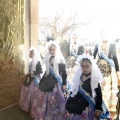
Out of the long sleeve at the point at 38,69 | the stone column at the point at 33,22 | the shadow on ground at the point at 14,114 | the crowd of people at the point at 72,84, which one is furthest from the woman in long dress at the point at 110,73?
the stone column at the point at 33,22

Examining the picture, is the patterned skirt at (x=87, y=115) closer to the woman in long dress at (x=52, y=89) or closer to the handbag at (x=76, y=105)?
the handbag at (x=76, y=105)

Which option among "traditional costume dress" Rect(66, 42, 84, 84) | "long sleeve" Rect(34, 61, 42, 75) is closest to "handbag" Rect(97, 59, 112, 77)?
"traditional costume dress" Rect(66, 42, 84, 84)

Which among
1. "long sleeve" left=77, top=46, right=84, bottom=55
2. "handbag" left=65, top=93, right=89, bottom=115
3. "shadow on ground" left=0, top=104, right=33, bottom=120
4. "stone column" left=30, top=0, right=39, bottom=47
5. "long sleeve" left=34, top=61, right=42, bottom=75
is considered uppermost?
"stone column" left=30, top=0, right=39, bottom=47

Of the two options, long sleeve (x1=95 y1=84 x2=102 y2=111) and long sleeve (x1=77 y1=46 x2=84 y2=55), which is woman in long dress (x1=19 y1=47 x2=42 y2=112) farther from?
long sleeve (x1=95 y1=84 x2=102 y2=111)

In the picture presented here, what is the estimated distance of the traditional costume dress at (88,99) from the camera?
84.6 inches

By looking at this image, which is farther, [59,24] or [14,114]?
[59,24]

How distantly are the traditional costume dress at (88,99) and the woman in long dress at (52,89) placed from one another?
19.3 inches

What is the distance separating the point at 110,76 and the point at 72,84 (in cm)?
108

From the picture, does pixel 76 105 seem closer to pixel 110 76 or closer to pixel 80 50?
pixel 110 76

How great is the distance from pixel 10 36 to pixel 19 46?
0.26 m

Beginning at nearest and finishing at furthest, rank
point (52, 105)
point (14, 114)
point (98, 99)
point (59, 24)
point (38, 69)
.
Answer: point (98, 99) → point (52, 105) → point (38, 69) → point (14, 114) → point (59, 24)

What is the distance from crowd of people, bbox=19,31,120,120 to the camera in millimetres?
2176

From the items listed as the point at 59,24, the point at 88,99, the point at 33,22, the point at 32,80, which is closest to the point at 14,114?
the point at 32,80

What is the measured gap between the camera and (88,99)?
7.15ft
